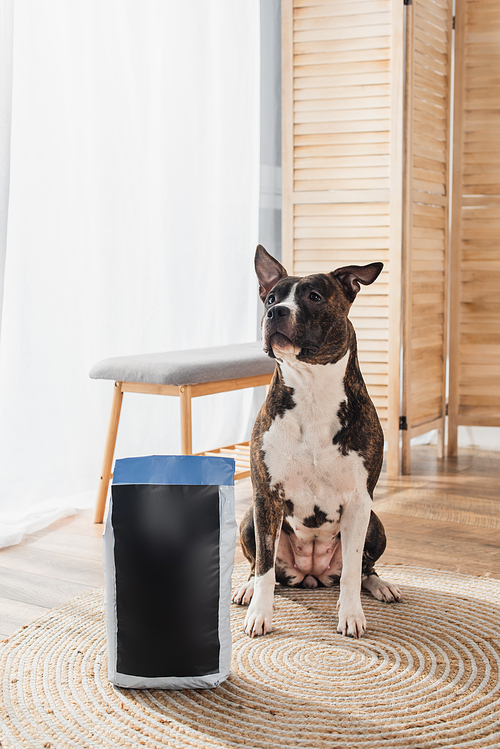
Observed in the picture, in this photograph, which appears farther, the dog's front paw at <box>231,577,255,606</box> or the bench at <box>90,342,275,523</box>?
the bench at <box>90,342,275,523</box>

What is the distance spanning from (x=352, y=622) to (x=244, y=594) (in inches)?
12.0

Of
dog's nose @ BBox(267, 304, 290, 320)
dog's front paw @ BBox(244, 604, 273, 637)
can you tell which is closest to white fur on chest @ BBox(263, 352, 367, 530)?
dog's nose @ BBox(267, 304, 290, 320)

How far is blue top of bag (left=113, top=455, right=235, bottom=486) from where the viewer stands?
1391 millimetres

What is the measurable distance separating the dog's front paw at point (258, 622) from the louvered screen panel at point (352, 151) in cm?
174

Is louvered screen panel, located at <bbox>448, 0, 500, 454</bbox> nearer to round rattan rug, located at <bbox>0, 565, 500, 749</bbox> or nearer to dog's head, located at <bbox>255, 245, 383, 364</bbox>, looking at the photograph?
round rattan rug, located at <bbox>0, 565, 500, 749</bbox>

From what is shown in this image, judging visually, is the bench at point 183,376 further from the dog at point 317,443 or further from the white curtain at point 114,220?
the dog at point 317,443

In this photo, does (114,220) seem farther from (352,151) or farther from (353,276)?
(353,276)

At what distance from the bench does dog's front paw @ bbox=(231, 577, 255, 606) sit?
609 mm

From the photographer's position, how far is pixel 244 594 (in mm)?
1856

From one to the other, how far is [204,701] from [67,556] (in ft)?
3.19

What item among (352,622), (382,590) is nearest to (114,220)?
(382,590)

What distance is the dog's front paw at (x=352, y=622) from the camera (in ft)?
5.44

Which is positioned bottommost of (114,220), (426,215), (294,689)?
(294,689)

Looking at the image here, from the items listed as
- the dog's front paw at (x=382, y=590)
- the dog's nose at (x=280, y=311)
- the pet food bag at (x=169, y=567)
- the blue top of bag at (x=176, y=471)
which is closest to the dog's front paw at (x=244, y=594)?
the dog's front paw at (x=382, y=590)
